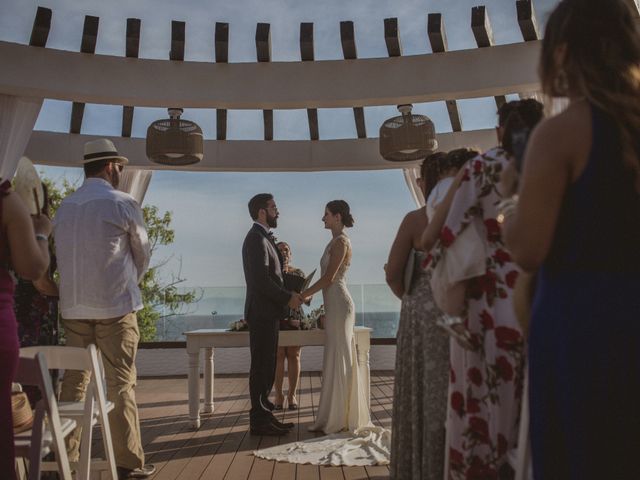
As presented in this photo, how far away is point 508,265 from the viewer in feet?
6.72

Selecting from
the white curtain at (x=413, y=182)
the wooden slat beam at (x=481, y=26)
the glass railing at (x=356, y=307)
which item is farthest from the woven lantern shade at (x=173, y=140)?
the white curtain at (x=413, y=182)

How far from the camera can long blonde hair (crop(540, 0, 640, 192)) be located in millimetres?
1271

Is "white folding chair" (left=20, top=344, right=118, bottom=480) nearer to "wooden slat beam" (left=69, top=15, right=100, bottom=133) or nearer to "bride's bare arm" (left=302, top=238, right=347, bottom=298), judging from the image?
"bride's bare arm" (left=302, top=238, right=347, bottom=298)

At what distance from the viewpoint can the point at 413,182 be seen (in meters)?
8.72

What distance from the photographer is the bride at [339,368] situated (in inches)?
180

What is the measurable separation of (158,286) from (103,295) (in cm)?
692

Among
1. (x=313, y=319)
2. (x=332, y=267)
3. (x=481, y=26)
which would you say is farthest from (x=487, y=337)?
(x=481, y=26)

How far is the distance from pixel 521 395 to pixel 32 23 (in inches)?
222

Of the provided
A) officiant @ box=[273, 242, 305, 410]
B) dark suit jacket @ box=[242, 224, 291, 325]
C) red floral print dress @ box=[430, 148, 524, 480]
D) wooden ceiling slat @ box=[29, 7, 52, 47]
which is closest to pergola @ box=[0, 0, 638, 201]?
wooden ceiling slat @ box=[29, 7, 52, 47]

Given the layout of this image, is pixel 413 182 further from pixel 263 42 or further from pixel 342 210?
pixel 342 210

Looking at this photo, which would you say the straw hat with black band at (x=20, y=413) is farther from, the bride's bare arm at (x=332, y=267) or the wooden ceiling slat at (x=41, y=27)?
the wooden ceiling slat at (x=41, y=27)

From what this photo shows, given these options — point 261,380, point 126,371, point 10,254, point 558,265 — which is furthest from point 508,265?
point 261,380

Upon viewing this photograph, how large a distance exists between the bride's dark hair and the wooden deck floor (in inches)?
64.2

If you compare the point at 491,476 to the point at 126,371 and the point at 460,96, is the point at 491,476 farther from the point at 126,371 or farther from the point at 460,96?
the point at 460,96
